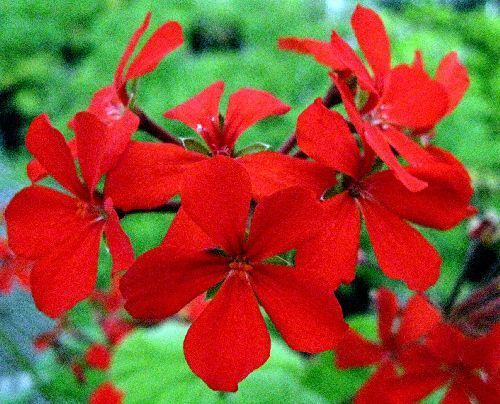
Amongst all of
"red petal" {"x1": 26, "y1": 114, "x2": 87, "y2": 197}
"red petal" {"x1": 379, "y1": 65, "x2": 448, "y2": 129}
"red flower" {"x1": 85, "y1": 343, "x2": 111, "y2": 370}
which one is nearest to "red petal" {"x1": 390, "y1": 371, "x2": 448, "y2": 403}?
"red petal" {"x1": 379, "y1": 65, "x2": 448, "y2": 129}

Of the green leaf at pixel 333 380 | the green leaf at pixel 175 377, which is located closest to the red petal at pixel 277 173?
the green leaf at pixel 175 377

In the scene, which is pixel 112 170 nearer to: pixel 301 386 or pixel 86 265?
pixel 86 265

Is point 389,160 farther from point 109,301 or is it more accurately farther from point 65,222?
point 109,301

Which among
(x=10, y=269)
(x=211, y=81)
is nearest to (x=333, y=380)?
(x=10, y=269)

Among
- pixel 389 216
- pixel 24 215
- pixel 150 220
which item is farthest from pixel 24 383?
pixel 389 216

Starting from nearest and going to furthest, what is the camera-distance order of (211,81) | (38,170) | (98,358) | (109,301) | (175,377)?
(38,170) → (175,377) → (98,358) → (109,301) → (211,81)

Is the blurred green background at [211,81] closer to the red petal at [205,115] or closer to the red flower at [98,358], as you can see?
the red flower at [98,358]
